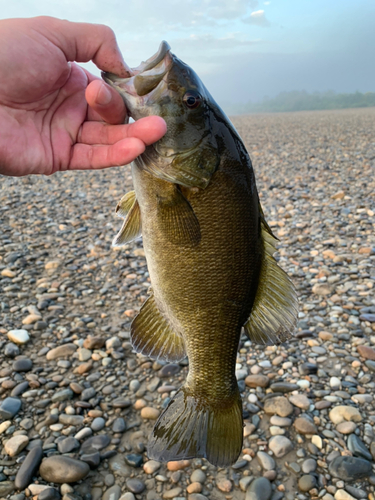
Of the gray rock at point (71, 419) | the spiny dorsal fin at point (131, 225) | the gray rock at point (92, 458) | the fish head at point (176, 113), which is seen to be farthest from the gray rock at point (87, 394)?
the fish head at point (176, 113)

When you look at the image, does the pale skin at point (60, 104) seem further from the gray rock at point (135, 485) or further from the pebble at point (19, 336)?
the pebble at point (19, 336)

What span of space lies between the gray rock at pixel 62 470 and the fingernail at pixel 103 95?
2488 millimetres

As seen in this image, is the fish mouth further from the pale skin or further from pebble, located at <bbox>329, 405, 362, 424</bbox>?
pebble, located at <bbox>329, 405, 362, 424</bbox>

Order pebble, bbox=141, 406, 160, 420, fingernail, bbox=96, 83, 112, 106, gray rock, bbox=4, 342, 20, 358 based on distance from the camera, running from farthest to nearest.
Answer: gray rock, bbox=4, 342, 20, 358 < pebble, bbox=141, 406, 160, 420 < fingernail, bbox=96, 83, 112, 106

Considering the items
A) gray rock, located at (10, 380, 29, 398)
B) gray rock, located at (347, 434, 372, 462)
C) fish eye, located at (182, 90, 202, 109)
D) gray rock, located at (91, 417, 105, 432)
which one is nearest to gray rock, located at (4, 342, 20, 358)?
gray rock, located at (10, 380, 29, 398)

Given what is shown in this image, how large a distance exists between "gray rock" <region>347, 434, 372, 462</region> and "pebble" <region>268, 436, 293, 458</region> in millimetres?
442

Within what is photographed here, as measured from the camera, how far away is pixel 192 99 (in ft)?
5.83

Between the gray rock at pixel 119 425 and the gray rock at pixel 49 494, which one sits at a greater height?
the gray rock at pixel 49 494

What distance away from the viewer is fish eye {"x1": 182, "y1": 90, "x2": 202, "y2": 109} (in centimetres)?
177

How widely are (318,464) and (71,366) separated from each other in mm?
2376

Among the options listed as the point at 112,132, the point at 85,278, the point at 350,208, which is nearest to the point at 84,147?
the point at 112,132

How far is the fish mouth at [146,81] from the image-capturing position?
1.76m

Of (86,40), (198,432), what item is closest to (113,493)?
(198,432)

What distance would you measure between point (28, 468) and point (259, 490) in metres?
1.62
